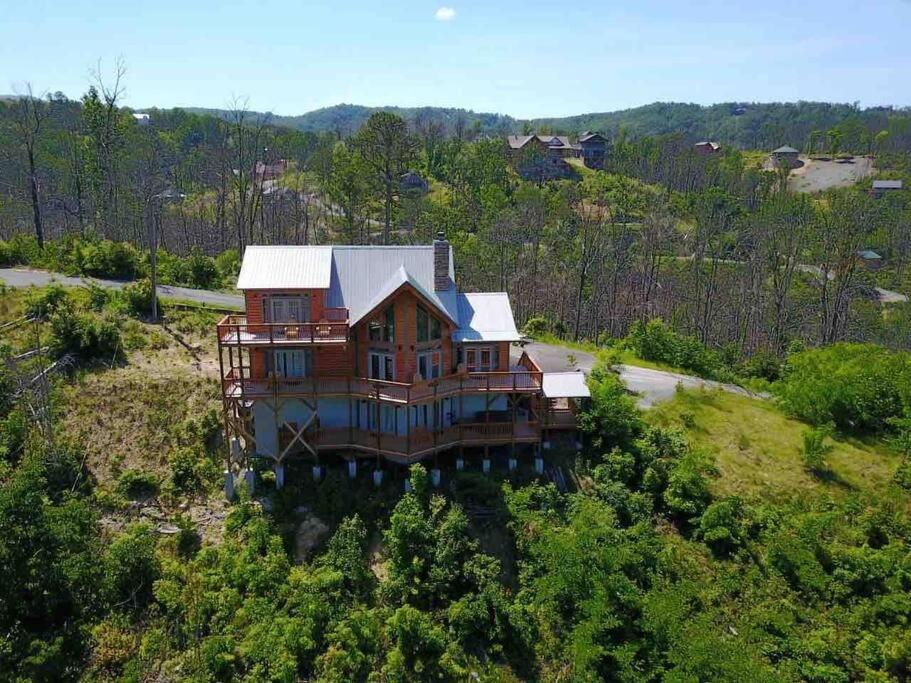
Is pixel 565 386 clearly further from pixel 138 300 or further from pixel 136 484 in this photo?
pixel 138 300

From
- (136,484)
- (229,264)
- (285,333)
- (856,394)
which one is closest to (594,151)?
(229,264)

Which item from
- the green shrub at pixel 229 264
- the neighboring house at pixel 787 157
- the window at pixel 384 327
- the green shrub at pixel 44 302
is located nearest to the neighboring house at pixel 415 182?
the green shrub at pixel 229 264

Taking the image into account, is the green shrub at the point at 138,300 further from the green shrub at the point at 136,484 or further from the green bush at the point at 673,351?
the green bush at the point at 673,351

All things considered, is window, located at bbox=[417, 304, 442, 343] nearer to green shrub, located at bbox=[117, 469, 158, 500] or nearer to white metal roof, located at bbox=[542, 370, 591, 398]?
white metal roof, located at bbox=[542, 370, 591, 398]

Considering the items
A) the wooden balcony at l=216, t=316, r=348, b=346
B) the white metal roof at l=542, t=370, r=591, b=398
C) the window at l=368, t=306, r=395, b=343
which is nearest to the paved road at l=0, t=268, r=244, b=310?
the wooden balcony at l=216, t=316, r=348, b=346

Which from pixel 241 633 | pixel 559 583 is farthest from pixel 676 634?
pixel 241 633

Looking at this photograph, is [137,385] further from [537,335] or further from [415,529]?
[537,335]
